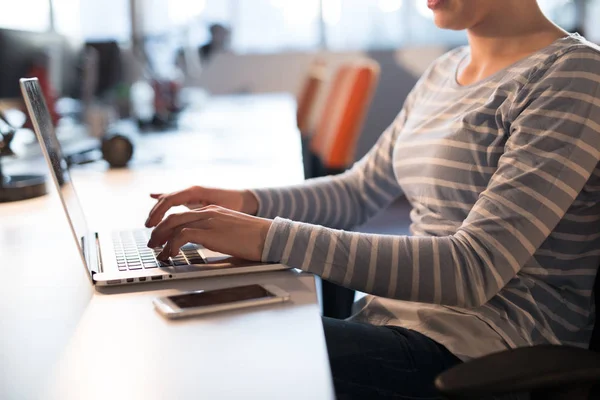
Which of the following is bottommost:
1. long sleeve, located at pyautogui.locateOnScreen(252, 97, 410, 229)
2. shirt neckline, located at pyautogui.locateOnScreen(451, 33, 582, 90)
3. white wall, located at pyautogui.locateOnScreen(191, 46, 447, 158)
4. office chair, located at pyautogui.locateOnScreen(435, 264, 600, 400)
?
white wall, located at pyautogui.locateOnScreen(191, 46, 447, 158)

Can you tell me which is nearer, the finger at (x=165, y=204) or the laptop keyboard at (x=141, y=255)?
the laptop keyboard at (x=141, y=255)

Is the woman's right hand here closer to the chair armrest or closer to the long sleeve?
the long sleeve

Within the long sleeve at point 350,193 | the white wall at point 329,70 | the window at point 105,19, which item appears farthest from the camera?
the white wall at point 329,70

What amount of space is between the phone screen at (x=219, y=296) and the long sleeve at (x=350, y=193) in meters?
0.47

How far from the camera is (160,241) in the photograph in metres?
0.96

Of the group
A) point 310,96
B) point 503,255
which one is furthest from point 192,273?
point 310,96

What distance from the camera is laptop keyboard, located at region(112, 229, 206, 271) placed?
37.9 inches

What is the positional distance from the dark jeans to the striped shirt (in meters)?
0.03

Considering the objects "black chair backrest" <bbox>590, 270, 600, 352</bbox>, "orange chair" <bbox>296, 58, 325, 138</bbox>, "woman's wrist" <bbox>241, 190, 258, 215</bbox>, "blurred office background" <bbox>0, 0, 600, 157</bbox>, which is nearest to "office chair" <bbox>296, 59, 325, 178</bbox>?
"orange chair" <bbox>296, 58, 325, 138</bbox>

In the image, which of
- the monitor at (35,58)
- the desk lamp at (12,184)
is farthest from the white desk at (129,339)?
the monitor at (35,58)

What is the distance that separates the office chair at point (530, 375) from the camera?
0.62m

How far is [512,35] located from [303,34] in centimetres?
390

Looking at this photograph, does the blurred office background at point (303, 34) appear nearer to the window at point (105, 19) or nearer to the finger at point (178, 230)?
the window at point (105, 19)

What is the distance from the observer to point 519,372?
2.09 ft
